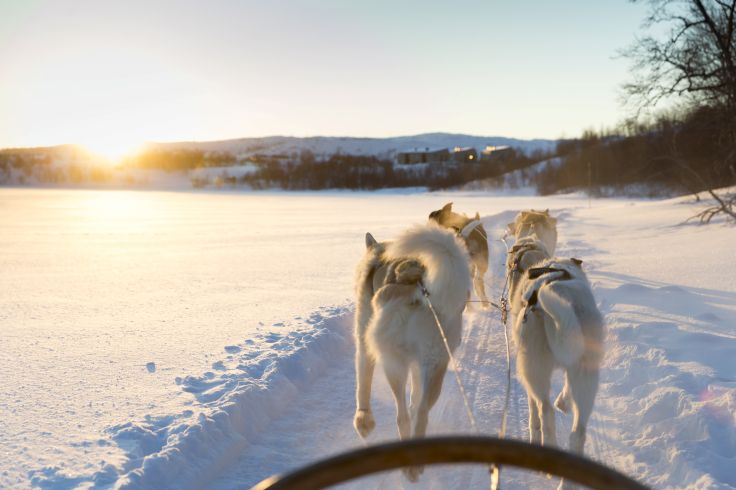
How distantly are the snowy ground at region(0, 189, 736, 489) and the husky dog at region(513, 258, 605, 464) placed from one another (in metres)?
0.44

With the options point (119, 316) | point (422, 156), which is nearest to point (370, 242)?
point (119, 316)

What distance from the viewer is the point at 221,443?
11.0 ft

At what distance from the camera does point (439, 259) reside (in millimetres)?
2869

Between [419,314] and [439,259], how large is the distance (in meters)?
0.38

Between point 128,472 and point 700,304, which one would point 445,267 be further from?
point 700,304

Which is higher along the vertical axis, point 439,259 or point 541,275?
point 439,259

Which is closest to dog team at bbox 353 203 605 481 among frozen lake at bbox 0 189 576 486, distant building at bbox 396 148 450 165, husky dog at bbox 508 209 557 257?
frozen lake at bbox 0 189 576 486

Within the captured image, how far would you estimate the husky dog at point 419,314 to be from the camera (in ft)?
9.51

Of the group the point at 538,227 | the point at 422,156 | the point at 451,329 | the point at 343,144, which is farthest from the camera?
the point at 343,144

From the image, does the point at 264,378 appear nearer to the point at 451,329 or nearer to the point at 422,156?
the point at 451,329

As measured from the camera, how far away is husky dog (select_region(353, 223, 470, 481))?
114 inches

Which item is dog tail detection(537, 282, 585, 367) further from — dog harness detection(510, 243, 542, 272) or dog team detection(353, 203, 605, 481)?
dog harness detection(510, 243, 542, 272)

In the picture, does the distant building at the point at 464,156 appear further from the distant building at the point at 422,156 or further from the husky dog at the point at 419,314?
the husky dog at the point at 419,314

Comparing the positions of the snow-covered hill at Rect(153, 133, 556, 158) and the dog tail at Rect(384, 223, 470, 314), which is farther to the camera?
the snow-covered hill at Rect(153, 133, 556, 158)
